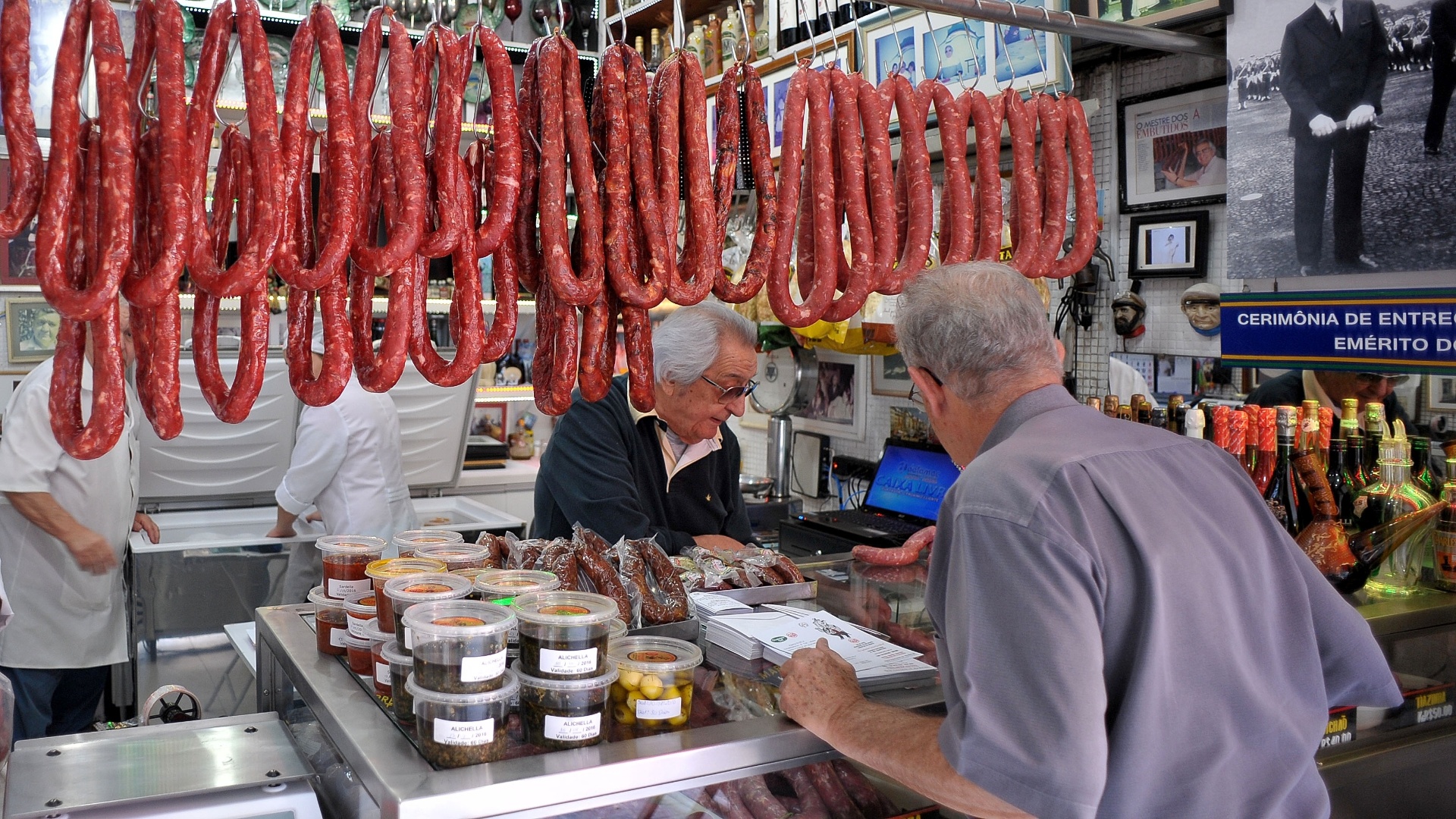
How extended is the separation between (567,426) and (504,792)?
207 centimetres

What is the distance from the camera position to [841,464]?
5477mm

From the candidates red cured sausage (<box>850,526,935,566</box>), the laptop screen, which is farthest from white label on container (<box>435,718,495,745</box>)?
the laptop screen

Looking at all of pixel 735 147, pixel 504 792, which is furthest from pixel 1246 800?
pixel 735 147

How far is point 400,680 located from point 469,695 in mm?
210

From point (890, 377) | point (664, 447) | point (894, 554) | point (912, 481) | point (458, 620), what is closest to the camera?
point (458, 620)

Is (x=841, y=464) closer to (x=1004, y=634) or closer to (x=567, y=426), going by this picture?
(x=567, y=426)

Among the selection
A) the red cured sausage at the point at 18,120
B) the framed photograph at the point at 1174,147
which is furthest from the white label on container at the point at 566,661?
the framed photograph at the point at 1174,147

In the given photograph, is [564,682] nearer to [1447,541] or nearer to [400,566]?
[400,566]

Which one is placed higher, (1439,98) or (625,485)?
(1439,98)

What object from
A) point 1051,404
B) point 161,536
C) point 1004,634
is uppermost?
point 1051,404

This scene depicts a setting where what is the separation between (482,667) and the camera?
5.04 feet

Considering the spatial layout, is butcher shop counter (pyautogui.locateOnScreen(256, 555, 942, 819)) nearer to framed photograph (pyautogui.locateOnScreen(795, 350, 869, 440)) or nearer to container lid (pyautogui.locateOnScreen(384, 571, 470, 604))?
container lid (pyautogui.locateOnScreen(384, 571, 470, 604))

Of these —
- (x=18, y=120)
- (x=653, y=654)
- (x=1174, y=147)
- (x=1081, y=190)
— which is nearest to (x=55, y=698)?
(x=18, y=120)

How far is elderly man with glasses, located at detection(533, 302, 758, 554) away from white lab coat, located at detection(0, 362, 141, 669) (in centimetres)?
177
